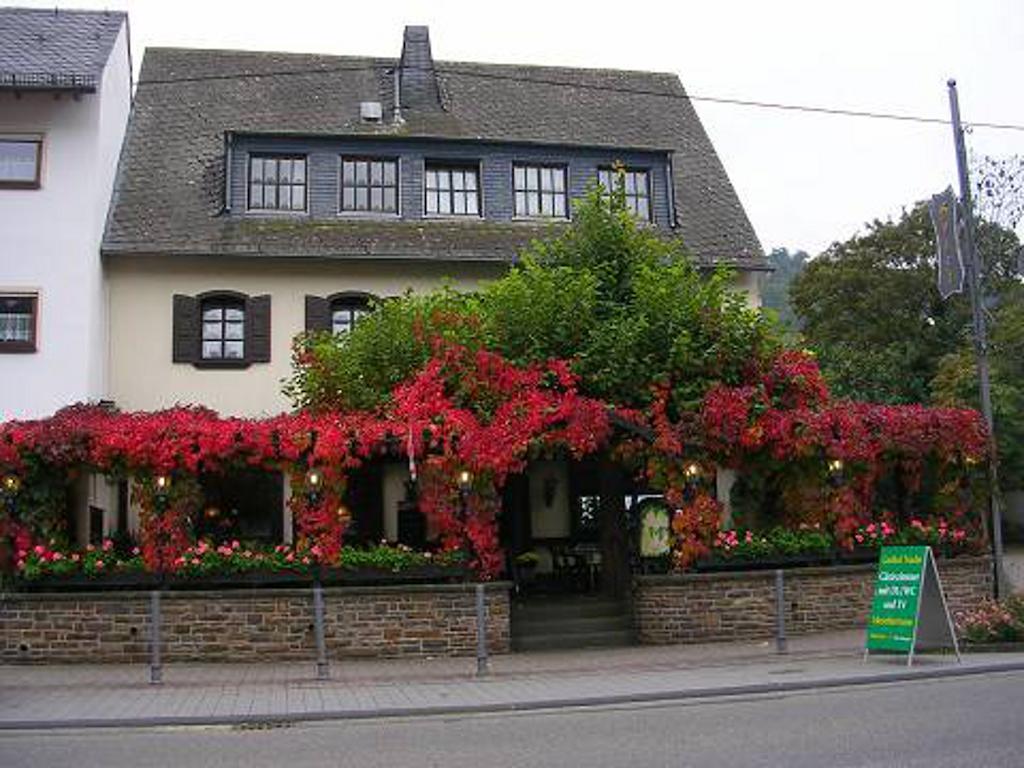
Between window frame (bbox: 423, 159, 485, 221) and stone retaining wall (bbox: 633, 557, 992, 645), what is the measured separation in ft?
31.4

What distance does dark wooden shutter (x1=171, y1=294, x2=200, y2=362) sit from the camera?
838 inches

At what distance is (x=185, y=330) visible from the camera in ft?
70.0

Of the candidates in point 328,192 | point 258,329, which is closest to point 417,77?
point 328,192

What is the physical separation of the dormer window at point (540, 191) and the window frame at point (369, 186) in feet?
8.16

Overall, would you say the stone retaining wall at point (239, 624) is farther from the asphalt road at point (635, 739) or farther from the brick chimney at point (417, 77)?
the brick chimney at point (417, 77)

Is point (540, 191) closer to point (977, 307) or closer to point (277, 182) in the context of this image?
point (277, 182)

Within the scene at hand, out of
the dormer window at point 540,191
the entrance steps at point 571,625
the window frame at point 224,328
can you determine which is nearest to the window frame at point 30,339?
the window frame at point 224,328

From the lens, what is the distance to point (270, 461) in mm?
16156

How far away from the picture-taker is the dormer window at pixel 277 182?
2277 centimetres

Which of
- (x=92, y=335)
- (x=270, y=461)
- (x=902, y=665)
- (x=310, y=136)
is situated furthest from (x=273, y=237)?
(x=902, y=665)

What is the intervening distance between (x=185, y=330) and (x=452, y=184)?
6323 mm

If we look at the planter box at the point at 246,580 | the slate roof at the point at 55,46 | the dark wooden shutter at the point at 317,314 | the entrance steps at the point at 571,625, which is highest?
the slate roof at the point at 55,46

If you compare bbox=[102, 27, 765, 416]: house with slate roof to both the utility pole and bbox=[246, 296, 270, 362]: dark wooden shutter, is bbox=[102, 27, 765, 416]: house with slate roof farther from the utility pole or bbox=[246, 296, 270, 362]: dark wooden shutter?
the utility pole

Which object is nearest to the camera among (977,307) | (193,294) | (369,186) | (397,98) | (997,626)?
(997,626)
